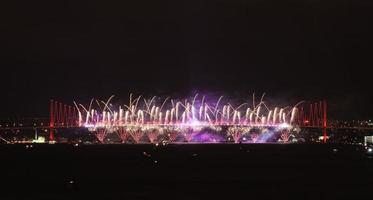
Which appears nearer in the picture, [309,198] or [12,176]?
[309,198]

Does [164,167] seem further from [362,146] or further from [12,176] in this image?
[362,146]

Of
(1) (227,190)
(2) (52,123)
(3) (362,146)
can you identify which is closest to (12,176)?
(1) (227,190)

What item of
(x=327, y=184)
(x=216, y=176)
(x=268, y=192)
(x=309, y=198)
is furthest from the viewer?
(x=216, y=176)

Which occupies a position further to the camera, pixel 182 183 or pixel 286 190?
pixel 182 183

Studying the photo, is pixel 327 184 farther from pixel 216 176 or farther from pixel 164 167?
pixel 164 167

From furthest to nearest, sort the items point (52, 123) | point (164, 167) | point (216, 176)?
point (52, 123)
point (164, 167)
point (216, 176)


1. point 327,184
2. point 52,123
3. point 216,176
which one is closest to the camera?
point 327,184

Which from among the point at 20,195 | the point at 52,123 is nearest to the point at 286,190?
the point at 20,195

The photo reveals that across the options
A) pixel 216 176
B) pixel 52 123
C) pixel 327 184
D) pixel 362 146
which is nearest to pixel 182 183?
pixel 216 176

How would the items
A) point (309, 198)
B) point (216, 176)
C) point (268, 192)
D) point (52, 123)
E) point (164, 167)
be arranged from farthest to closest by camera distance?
point (52, 123)
point (164, 167)
point (216, 176)
point (268, 192)
point (309, 198)
